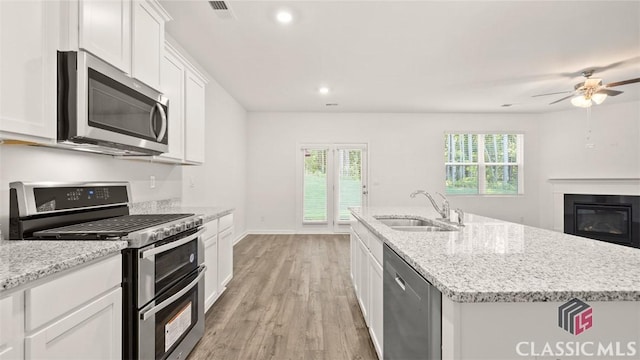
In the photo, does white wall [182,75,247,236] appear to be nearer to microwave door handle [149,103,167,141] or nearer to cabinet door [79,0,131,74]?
microwave door handle [149,103,167,141]

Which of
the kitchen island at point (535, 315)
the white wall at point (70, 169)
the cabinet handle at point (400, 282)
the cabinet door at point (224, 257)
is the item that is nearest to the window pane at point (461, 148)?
the cabinet door at point (224, 257)

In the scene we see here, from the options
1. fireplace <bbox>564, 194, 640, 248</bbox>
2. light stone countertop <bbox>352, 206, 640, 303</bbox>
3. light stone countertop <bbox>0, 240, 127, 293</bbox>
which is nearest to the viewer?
light stone countertop <bbox>352, 206, 640, 303</bbox>

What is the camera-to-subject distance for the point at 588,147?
5324 mm

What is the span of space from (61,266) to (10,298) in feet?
0.52

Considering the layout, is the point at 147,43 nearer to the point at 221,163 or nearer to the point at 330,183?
the point at 221,163

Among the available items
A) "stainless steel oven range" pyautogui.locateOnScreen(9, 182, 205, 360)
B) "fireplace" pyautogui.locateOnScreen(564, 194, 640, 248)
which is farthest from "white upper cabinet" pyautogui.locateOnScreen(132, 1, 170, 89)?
"fireplace" pyautogui.locateOnScreen(564, 194, 640, 248)

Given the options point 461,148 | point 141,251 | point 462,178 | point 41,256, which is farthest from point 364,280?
point 461,148

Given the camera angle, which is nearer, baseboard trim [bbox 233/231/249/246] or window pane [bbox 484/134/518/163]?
baseboard trim [bbox 233/231/249/246]

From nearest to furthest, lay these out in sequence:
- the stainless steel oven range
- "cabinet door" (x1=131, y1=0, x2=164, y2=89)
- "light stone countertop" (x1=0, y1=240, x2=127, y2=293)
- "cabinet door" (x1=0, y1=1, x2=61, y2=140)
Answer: "light stone countertop" (x1=0, y1=240, x2=127, y2=293) < "cabinet door" (x1=0, y1=1, x2=61, y2=140) < the stainless steel oven range < "cabinet door" (x1=131, y1=0, x2=164, y2=89)

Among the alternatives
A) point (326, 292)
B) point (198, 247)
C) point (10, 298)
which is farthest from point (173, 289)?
point (326, 292)

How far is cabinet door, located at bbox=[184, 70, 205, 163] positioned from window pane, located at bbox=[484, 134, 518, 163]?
611 cm

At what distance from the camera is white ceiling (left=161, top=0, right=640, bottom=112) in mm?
2605

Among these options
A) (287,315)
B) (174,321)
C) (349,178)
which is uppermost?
(349,178)

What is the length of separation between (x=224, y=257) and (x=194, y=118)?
1346mm
